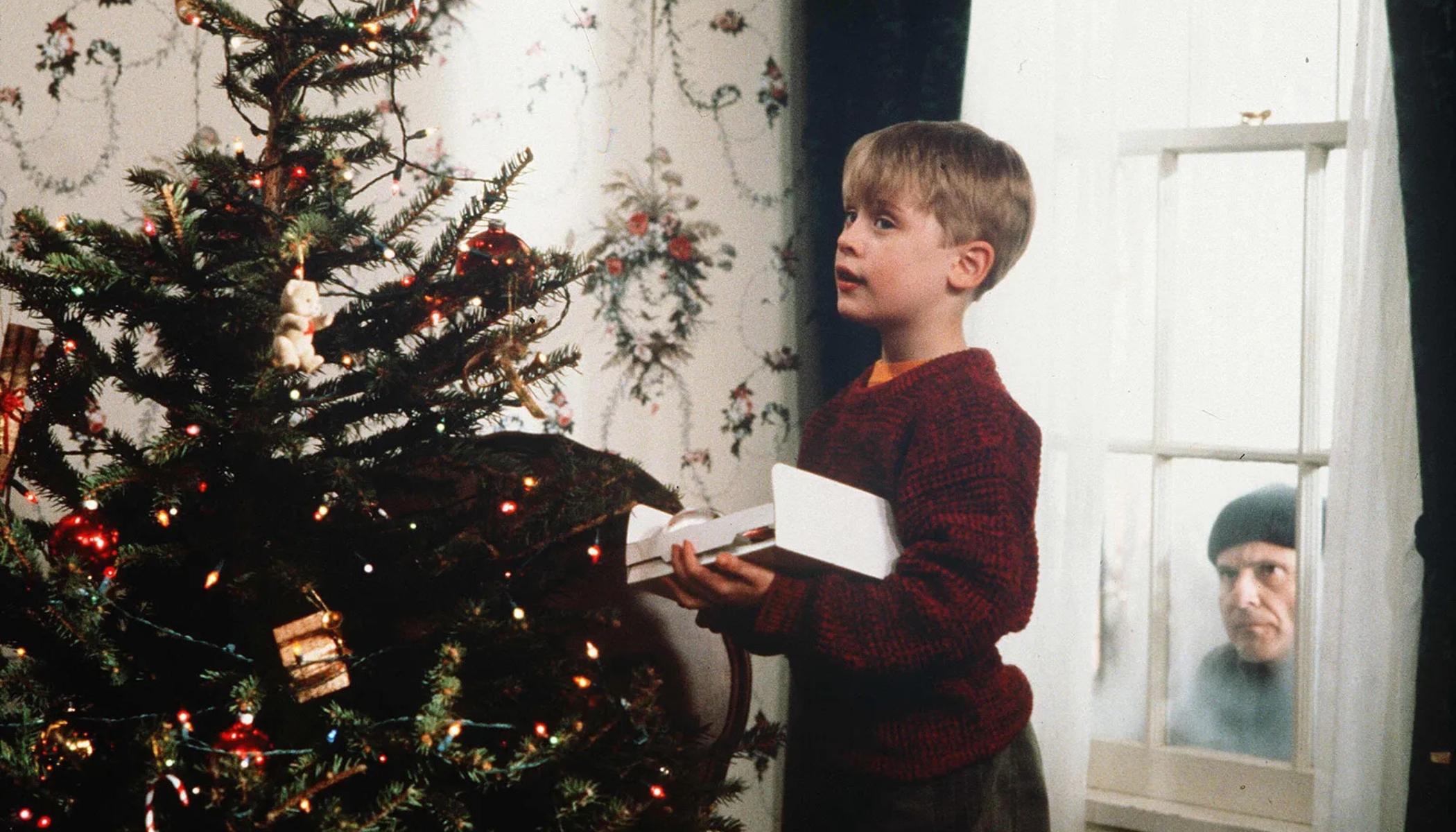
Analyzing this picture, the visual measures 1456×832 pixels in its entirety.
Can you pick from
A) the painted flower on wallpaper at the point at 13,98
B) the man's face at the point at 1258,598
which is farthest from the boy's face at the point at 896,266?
the painted flower on wallpaper at the point at 13,98

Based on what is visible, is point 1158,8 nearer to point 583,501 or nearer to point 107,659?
point 583,501

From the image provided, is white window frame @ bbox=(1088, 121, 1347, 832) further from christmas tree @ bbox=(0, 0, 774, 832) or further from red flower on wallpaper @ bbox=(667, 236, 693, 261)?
christmas tree @ bbox=(0, 0, 774, 832)

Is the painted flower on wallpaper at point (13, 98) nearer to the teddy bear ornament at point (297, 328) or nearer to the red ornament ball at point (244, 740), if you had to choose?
the teddy bear ornament at point (297, 328)

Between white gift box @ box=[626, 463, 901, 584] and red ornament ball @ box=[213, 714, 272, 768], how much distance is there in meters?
0.39

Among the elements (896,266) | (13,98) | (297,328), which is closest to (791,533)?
(896,266)

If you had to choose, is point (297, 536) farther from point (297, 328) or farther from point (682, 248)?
point (682, 248)

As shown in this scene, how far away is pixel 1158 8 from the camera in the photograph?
159cm

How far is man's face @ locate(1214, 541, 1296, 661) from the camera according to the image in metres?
1.59

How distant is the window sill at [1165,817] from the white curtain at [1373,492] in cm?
19

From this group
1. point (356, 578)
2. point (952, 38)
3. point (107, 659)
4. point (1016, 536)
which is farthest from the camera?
point (952, 38)

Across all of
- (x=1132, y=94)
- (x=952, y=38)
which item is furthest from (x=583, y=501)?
(x=1132, y=94)

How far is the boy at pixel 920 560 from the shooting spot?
42.2 inches

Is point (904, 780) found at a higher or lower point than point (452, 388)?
lower

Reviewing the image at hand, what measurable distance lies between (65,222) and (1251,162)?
149 centimetres
